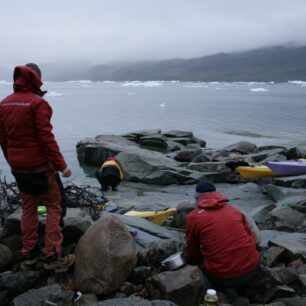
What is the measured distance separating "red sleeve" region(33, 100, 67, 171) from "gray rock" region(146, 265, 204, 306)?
172cm

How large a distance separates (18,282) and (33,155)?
4.94ft

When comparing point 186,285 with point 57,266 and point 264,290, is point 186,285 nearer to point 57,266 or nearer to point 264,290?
point 264,290

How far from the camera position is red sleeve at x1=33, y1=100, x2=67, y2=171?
5102 millimetres

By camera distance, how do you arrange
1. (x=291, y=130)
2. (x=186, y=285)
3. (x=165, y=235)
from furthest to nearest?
1. (x=291, y=130)
2. (x=165, y=235)
3. (x=186, y=285)

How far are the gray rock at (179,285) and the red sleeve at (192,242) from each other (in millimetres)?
336

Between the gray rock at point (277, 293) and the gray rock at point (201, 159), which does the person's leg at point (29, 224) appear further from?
the gray rock at point (201, 159)

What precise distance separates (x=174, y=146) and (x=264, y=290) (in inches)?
798

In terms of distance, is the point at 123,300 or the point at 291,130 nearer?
the point at 123,300

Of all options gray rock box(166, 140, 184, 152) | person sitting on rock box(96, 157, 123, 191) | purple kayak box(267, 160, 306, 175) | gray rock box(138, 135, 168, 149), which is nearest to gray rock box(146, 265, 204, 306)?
person sitting on rock box(96, 157, 123, 191)

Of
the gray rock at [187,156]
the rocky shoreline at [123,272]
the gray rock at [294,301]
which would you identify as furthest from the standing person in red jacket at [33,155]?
the gray rock at [187,156]

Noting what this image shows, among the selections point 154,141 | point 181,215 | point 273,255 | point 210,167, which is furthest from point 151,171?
point 273,255

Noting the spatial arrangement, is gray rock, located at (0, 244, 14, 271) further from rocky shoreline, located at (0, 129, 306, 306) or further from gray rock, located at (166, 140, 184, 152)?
gray rock, located at (166, 140, 184, 152)

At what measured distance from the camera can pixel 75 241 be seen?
6195 millimetres

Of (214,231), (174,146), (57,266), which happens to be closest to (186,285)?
(214,231)
